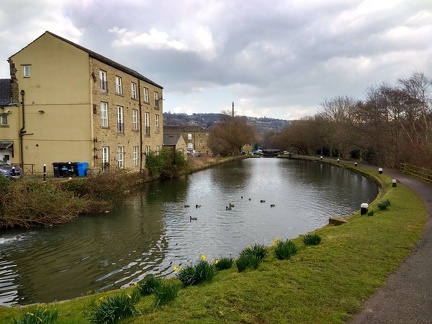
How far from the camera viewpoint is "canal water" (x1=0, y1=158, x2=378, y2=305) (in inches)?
389

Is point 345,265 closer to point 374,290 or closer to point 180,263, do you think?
point 374,290

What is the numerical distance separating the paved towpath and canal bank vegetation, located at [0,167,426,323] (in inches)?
7.0

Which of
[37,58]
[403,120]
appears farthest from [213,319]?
[403,120]

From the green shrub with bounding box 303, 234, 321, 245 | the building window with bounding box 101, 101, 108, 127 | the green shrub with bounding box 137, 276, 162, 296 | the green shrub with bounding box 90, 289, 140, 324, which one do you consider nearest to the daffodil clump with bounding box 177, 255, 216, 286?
the green shrub with bounding box 137, 276, 162, 296

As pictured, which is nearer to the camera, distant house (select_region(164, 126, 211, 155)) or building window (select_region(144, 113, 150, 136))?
building window (select_region(144, 113, 150, 136))

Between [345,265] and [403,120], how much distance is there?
39.5 meters

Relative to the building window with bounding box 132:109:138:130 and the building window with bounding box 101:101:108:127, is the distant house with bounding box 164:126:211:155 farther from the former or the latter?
the building window with bounding box 101:101:108:127

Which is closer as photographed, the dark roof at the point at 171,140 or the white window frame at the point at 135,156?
the white window frame at the point at 135,156

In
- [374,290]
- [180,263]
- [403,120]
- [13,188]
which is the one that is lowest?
[180,263]

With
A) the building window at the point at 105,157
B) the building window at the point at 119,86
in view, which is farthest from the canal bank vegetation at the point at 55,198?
the building window at the point at 119,86

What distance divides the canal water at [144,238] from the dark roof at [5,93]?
41.0 feet

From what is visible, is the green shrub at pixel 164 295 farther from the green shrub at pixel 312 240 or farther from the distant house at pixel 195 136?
the distant house at pixel 195 136

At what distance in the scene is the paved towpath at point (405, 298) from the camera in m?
5.20

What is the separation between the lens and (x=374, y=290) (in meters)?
6.30
